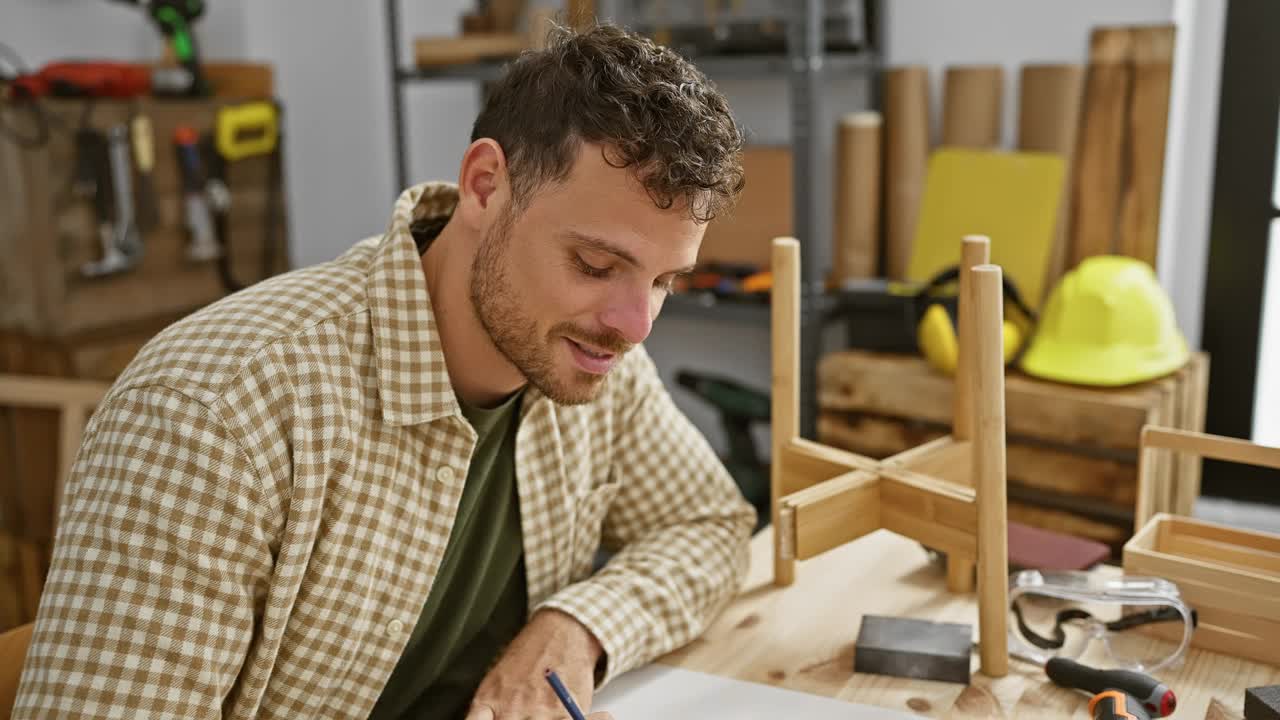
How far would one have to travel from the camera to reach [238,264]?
2646mm

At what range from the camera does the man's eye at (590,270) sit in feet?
3.18

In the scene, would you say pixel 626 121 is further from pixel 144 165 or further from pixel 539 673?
pixel 144 165

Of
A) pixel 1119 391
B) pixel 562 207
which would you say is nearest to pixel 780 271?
pixel 562 207

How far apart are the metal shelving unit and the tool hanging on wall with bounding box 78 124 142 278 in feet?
3.64

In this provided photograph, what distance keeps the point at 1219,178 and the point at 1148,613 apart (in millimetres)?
1465

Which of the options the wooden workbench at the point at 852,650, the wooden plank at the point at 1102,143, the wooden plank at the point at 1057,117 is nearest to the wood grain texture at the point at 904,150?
the wooden plank at the point at 1057,117

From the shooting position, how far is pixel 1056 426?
1.96m

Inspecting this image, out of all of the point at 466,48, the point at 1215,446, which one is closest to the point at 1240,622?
the point at 1215,446

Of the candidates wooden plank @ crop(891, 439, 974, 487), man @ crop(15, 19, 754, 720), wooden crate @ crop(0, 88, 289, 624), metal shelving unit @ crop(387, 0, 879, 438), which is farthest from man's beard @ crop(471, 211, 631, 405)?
wooden crate @ crop(0, 88, 289, 624)

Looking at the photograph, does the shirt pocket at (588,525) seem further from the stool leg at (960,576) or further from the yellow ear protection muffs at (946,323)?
the yellow ear protection muffs at (946,323)

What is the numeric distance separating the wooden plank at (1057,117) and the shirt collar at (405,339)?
60.9 inches

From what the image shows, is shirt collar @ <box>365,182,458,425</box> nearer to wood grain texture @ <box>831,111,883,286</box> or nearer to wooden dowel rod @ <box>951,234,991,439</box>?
wooden dowel rod @ <box>951,234,991,439</box>

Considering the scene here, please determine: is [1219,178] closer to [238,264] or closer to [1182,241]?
[1182,241]

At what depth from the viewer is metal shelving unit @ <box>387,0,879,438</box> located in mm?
2258
